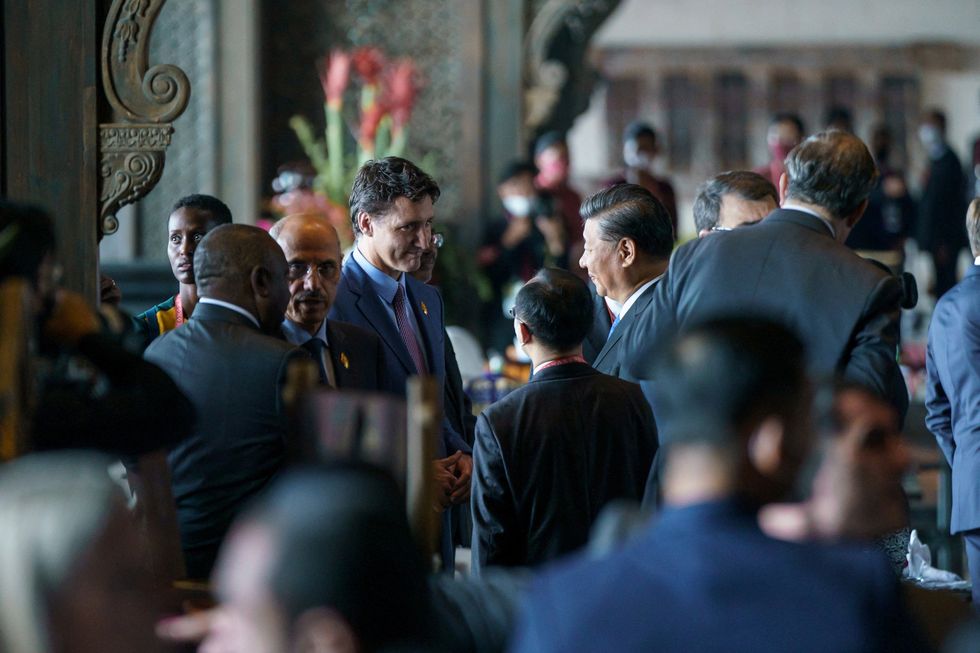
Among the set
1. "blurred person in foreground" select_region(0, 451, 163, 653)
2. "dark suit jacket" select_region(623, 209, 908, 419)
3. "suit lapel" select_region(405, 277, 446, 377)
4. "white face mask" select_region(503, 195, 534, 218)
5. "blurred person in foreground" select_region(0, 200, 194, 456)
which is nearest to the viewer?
"blurred person in foreground" select_region(0, 451, 163, 653)

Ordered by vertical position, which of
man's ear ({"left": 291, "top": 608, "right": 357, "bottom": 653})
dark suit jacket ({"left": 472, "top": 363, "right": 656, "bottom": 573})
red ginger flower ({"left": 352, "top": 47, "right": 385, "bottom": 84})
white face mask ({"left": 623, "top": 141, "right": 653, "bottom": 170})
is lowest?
dark suit jacket ({"left": 472, "top": 363, "right": 656, "bottom": 573})

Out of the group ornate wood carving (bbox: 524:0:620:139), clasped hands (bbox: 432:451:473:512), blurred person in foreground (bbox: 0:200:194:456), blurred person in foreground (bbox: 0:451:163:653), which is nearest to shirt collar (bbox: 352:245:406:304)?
clasped hands (bbox: 432:451:473:512)

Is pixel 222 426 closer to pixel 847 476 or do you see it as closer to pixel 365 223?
pixel 365 223

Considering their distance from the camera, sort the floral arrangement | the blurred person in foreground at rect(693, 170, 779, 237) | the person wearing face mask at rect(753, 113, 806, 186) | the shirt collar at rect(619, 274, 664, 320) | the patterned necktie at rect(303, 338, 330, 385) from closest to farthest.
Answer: the patterned necktie at rect(303, 338, 330, 385)
the shirt collar at rect(619, 274, 664, 320)
the blurred person in foreground at rect(693, 170, 779, 237)
the person wearing face mask at rect(753, 113, 806, 186)
the floral arrangement

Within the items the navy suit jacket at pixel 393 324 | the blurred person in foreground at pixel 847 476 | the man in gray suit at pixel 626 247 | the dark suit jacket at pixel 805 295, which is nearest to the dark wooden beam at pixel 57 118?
the navy suit jacket at pixel 393 324

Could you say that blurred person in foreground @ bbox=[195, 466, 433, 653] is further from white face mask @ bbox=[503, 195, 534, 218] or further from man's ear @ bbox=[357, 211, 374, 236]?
white face mask @ bbox=[503, 195, 534, 218]

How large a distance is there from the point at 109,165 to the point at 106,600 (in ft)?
7.32

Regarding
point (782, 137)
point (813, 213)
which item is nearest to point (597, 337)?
point (813, 213)

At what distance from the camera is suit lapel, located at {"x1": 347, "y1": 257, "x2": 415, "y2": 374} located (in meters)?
4.27

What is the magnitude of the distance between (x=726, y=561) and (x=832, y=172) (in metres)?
→ 2.10

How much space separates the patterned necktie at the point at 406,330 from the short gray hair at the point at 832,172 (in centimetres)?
120

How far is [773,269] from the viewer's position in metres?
3.60

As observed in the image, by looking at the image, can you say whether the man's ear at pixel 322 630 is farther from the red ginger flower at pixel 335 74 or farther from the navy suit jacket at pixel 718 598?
the red ginger flower at pixel 335 74

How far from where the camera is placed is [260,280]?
10.9 ft
